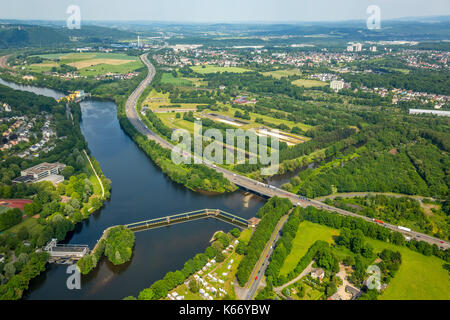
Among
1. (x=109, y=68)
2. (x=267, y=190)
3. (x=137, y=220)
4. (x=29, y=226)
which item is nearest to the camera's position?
(x=29, y=226)

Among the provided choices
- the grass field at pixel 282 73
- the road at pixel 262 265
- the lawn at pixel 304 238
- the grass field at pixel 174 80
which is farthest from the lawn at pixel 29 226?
the grass field at pixel 282 73

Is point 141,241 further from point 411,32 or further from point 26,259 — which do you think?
point 411,32

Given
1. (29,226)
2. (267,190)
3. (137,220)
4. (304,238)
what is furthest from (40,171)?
(304,238)

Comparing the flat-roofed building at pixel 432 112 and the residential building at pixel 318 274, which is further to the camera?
the flat-roofed building at pixel 432 112

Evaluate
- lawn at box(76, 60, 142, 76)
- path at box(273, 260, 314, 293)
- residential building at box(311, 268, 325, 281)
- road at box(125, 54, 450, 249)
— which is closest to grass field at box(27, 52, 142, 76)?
lawn at box(76, 60, 142, 76)

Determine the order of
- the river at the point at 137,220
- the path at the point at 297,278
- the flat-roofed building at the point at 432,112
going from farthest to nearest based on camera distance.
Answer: the flat-roofed building at the point at 432,112 < the river at the point at 137,220 < the path at the point at 297,278

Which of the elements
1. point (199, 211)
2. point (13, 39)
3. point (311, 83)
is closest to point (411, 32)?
point (311, 83)

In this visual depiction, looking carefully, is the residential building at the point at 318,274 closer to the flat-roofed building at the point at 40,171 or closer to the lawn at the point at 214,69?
the flat-roofed building at the point at 40,171

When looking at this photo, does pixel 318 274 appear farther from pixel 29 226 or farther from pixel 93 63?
pixel 93 63

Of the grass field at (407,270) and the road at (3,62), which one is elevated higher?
the road at (3,62)
